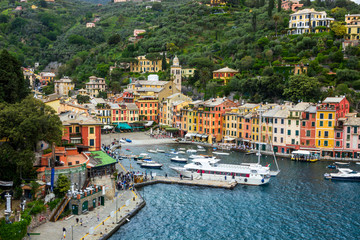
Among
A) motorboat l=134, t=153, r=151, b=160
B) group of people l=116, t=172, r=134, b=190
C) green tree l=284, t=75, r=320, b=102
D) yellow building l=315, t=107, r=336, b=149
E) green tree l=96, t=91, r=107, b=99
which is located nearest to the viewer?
group of people l=116, t=172, r=134, b=190

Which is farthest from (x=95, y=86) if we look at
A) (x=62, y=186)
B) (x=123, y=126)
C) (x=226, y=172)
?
(x=62, y=186)

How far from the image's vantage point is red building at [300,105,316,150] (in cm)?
7625

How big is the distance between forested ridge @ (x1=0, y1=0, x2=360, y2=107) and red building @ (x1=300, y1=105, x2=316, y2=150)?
43.3 ft

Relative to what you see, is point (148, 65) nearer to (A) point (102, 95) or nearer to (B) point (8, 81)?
(A) point (102, 95)

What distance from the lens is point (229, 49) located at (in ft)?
429

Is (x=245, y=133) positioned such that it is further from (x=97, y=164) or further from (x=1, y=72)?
(x=1, y=72)

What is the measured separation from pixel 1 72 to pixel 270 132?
49854 mm

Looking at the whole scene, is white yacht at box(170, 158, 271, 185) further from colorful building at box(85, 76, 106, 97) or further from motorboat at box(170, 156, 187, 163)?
colorful building at box(85, 76, 106, 97)

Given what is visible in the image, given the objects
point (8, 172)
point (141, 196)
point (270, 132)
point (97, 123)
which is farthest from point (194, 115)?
point (8, 172)

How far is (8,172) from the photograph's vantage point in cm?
4256

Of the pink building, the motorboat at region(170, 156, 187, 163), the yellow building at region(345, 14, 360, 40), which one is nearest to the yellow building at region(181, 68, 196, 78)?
the yellow building at region(345, 14, 360, 40)

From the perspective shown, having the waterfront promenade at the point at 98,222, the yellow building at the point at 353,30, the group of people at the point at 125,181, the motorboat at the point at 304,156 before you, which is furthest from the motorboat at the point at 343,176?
the yellow building at the point at 353,30

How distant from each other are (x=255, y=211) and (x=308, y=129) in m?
33.1

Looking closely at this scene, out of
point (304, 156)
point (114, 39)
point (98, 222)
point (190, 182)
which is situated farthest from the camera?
point (114, 39)
